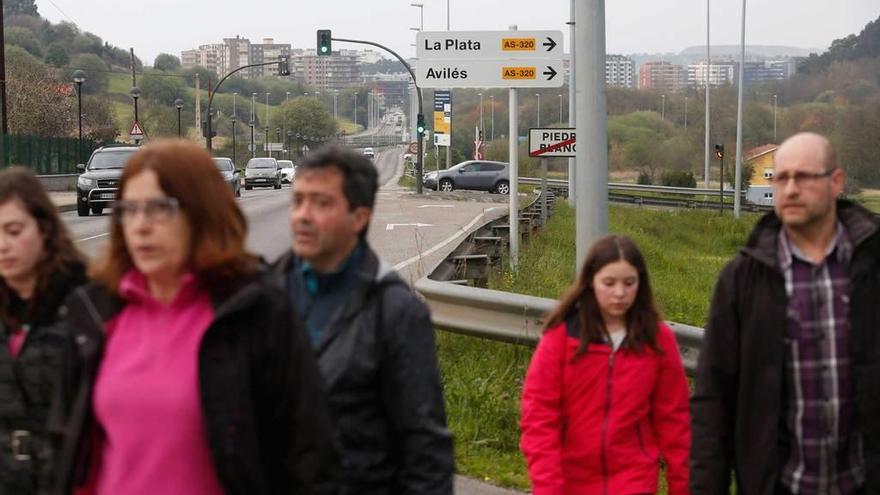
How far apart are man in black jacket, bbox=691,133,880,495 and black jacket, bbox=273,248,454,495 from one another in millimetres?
1107

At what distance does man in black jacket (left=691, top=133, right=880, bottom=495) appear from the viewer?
13.1ft

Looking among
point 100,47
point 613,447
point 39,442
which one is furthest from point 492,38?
point 100,47

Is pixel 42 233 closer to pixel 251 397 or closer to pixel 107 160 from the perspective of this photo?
pixel 251 397

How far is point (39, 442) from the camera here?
3658 millimetres

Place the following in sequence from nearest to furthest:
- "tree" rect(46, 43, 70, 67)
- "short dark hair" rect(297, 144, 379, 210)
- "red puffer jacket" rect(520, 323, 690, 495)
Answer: "short dark hair" rect(297, 144, 379, 210) < "red puffer jacket" rect(520, 323, 690, 495) < "tree" rect(46, 43, 70, 67)

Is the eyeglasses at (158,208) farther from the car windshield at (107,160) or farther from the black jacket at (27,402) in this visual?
the car windshield at (107,160)

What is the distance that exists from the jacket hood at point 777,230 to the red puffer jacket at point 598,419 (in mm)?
777

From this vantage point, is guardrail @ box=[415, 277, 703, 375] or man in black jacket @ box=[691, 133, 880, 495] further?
guardrail @ box=[415, 277, 703, 375]

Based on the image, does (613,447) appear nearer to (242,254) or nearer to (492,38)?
(242,254)

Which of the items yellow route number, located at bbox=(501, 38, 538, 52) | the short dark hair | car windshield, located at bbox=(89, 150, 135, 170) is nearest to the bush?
car windshield, located at bbox=(89, 150, 135, 170)

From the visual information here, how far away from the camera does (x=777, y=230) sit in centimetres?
415

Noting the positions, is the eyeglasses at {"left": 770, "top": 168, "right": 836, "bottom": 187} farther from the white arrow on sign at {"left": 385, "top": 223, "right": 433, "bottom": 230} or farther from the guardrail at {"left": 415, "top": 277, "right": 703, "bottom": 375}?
the white arrow on sign at {"left": 385, "top": 223, "right": 433, "bottom": 230}

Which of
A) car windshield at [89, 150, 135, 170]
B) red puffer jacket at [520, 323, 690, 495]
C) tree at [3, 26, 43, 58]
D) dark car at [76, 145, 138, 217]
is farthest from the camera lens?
tree at [3, 26, 43, 58]

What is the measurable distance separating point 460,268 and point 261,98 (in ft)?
578
